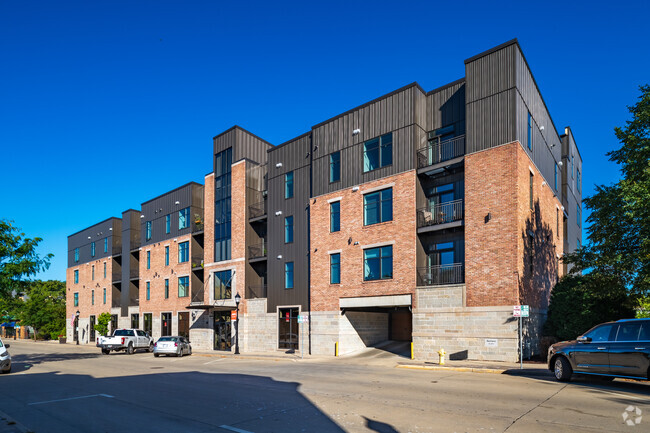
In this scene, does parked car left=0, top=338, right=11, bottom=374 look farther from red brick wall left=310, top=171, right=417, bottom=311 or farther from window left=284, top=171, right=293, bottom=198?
window left=284, top=171, right=293, bottom=198

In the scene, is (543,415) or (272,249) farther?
(272,249)

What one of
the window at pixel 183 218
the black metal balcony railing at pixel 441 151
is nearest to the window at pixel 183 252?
the window at pixel 183 218

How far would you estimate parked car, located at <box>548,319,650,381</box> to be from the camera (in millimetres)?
12492

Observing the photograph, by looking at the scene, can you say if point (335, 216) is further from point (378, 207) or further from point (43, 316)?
point (43, 316)

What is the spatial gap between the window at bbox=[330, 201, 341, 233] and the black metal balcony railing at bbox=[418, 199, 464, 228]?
18.7 ft

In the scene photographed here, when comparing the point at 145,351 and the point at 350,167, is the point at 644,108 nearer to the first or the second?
the point at 350,167

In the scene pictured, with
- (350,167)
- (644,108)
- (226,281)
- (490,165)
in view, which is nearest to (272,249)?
(226,281)

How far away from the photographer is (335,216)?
30484mm

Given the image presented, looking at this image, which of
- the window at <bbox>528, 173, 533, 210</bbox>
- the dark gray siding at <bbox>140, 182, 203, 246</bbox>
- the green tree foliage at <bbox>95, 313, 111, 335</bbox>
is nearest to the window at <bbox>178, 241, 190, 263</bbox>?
the dark gray siding at <bbox>140, 182, 203, 246</bbox>

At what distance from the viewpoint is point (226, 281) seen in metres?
38.3

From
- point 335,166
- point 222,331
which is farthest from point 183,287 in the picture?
point 335,166

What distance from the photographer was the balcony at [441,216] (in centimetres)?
2503

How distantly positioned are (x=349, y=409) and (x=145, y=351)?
33.0 m

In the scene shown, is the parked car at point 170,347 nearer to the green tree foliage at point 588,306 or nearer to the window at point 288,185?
the window at point 288,185
